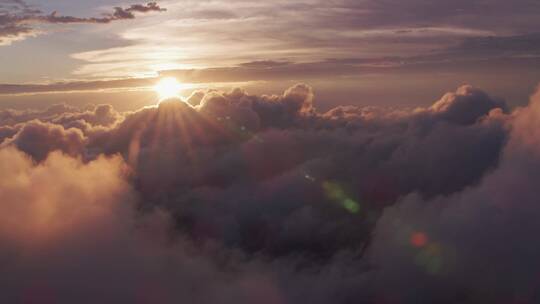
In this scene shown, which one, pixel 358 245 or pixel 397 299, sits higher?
pixel 397 299

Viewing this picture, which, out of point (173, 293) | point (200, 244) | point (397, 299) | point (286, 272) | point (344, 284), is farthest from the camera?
point (200, 244)

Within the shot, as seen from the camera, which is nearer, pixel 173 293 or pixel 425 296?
pixel 173 293

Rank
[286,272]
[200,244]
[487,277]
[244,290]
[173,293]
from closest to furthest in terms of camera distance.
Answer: [173,293], [487,277], [244,290], [286,272], [200,244]

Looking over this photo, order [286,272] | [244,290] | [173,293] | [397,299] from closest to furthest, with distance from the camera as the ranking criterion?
1. [173,293]
2. [244,290]
3. [397,299]
4. [286,272]

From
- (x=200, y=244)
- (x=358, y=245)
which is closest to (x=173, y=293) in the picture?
(x=200, y=244)

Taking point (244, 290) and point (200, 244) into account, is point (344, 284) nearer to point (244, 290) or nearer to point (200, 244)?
point (244, 290)

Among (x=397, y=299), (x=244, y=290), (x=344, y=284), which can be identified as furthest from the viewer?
(x=344, y=284)

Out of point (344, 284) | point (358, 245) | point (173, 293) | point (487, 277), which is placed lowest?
point (358, 245)

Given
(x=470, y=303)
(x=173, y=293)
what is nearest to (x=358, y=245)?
(x=470, y=303)

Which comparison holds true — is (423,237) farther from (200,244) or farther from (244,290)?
(200,244)
